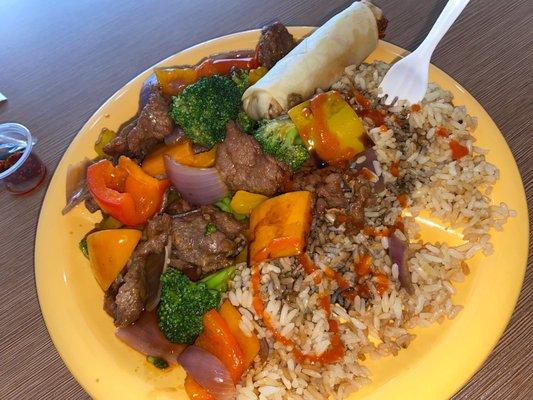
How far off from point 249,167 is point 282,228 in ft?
1.34

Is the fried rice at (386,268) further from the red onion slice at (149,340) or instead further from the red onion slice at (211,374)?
the red onion slice at (149,340)

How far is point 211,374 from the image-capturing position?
7.04 feet

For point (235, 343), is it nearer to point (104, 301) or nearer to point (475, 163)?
point (104, 301)

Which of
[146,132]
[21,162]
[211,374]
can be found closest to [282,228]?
[211,374]

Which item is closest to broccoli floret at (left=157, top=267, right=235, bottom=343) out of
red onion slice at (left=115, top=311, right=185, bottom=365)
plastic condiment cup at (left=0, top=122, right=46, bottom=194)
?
red onion slice at (left=115, top=311, right=185, bottom=365)

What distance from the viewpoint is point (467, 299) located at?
2.27 meters

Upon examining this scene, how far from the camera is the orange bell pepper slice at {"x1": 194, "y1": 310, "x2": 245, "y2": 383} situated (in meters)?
2.18

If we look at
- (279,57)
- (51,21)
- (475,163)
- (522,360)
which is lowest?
(522,360)

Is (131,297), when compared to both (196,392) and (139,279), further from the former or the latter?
(196,392)

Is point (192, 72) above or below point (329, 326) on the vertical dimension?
above

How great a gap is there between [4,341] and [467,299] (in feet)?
8.03

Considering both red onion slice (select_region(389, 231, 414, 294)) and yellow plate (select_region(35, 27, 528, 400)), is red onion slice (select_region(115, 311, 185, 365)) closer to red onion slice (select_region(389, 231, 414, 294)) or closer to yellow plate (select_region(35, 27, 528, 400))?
yellow plate (select_region(35, 27, 528, 400))

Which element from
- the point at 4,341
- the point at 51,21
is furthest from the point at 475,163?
the point at 51,21

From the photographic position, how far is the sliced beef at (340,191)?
2.43m
